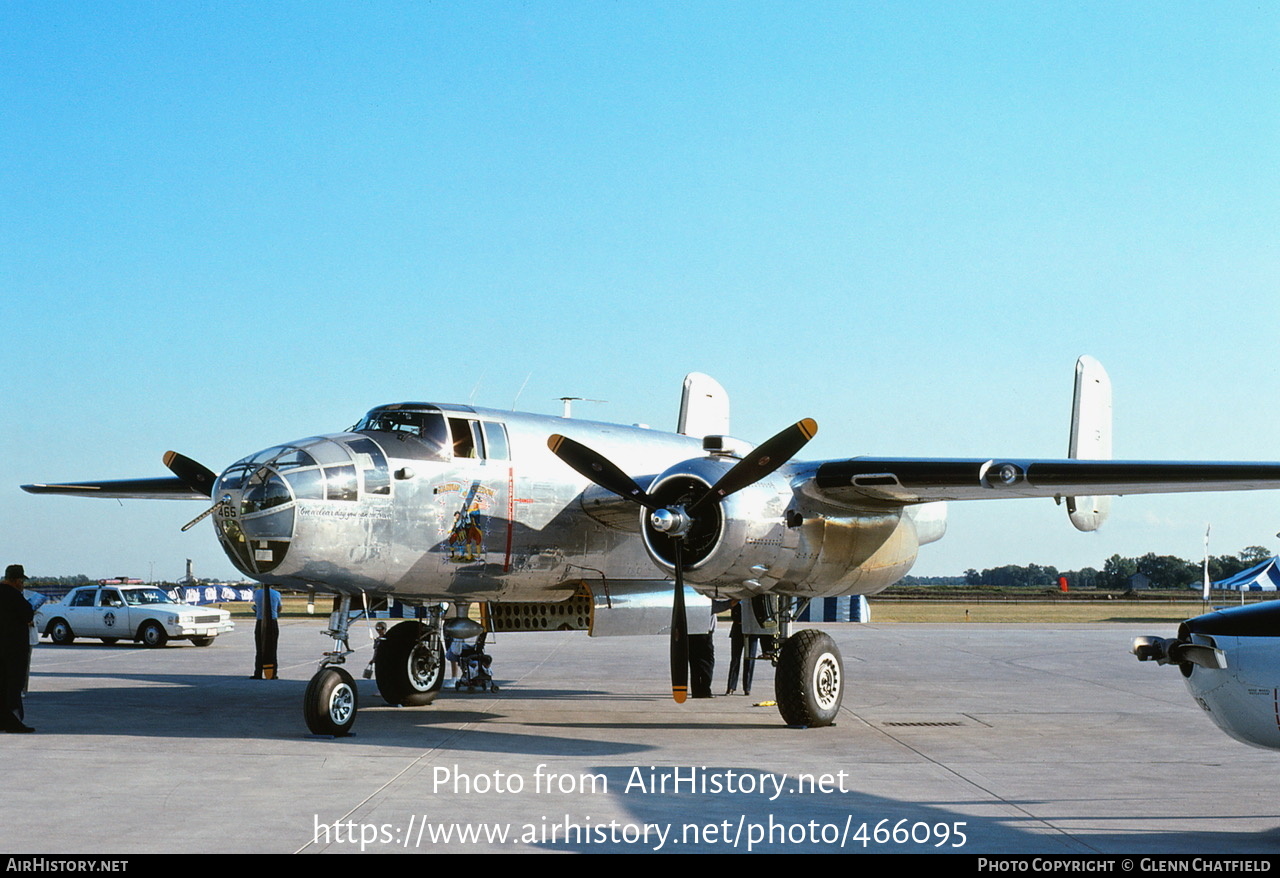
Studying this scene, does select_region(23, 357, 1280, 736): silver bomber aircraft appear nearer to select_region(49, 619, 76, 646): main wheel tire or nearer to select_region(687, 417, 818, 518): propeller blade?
select_region(687, 417, 818, 518): propeller blade

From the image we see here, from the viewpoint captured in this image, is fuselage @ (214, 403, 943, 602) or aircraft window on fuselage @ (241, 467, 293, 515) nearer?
aircraft window on fuselage @ (241, 467, 293, 515)

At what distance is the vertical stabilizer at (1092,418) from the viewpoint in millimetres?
19672

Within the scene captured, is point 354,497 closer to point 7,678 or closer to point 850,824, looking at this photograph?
point 7,678

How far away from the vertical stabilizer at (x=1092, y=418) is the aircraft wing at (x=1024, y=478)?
228 inches

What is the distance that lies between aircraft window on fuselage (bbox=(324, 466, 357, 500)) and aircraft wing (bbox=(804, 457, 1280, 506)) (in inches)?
206

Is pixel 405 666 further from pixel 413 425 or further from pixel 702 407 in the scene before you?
pixel 702 407

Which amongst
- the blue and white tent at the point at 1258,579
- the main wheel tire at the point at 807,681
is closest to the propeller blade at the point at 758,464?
the main wheel tire at the point at 807,681

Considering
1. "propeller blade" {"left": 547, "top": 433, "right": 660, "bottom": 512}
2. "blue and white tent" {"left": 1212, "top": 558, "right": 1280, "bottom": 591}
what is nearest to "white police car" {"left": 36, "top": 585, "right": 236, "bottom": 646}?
"propeller blade" {"left": 547, "top": 433, "right": 660, "bottom": 512}

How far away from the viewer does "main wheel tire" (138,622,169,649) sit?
3077 centimetres

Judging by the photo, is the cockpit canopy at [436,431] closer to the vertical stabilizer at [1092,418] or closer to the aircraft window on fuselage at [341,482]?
→ the aircraft window on fuselage at [341,482]

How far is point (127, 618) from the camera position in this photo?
3089cm

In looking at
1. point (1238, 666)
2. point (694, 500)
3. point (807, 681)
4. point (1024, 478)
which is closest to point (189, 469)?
point (694, 500)

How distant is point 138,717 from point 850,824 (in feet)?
32.9
